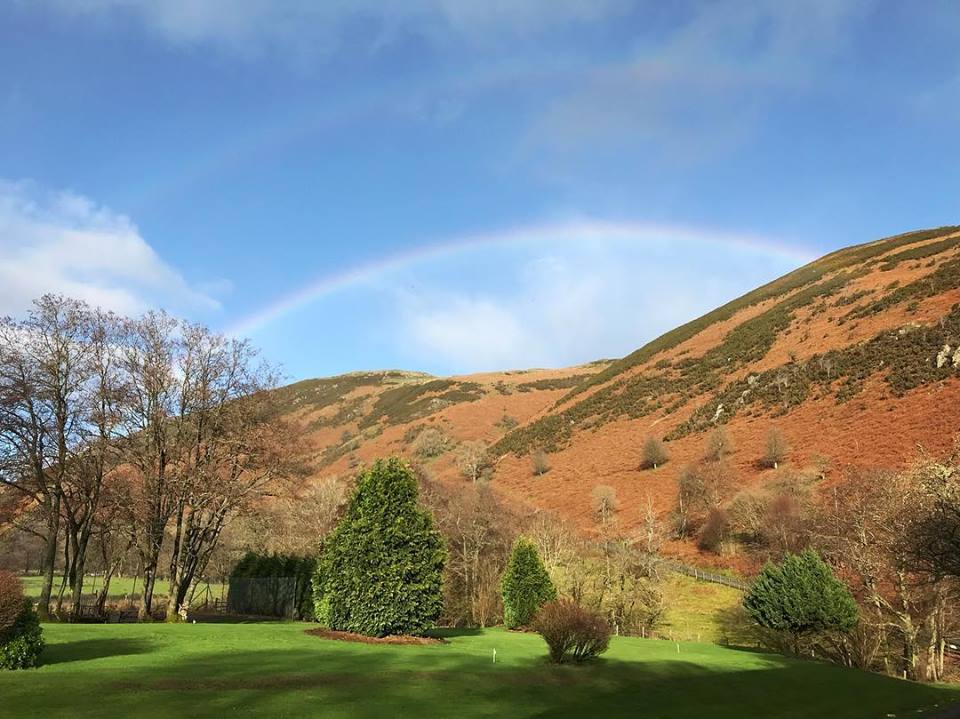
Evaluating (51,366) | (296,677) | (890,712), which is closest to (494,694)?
(296,677)

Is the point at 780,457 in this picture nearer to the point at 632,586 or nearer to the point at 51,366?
the point at 632,586

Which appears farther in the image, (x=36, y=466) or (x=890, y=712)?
(x=36, y=466)

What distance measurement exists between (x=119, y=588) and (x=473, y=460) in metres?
41.6

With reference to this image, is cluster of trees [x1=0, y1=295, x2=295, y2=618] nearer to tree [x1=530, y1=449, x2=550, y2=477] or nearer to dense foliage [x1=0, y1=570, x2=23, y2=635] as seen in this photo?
dense foliage [x1=0, y1=570, x2=23, y2=635]

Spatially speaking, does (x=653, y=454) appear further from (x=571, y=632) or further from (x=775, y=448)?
(x=571, y=632)

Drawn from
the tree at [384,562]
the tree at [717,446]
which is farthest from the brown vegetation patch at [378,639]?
the tree at [717,446]

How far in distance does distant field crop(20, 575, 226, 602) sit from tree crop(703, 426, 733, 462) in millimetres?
45043

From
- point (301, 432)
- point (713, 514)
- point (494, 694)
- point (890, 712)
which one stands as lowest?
point (890, 712)

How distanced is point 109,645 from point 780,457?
49848 millimetres

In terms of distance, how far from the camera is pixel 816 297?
8512 cm

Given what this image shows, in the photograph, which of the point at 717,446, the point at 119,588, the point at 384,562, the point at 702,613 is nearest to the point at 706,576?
the point at 702,613

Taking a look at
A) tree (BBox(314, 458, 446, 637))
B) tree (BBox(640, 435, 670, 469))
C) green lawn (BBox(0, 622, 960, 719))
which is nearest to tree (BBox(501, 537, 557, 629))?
green lawn (BBox(0, 622, 960, 719))

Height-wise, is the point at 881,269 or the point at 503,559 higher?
the point at 881,269

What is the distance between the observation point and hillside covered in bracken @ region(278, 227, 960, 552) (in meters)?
50.3
